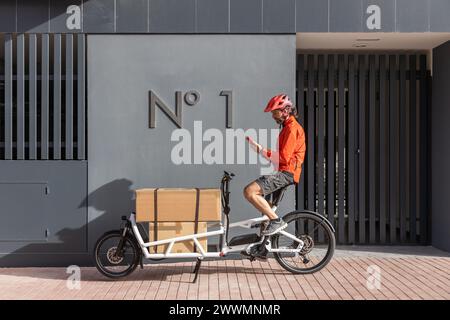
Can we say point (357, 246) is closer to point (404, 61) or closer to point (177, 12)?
point (404, 61)

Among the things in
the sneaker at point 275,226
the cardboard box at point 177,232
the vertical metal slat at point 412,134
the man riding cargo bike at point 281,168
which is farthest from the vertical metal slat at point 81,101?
the vertical metal slat at point 412,134

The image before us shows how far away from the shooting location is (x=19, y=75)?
8703 mm

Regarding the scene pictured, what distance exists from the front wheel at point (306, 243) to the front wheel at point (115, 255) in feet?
5.65

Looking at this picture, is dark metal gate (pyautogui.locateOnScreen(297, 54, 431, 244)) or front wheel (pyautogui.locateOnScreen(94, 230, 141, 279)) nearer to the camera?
front wheel (pyautogui.locateOnScreen(94, 230, 141, 279))

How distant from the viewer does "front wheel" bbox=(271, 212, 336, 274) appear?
7.54 metres

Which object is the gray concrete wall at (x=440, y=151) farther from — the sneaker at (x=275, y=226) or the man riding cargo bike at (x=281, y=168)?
the sneaker at (x=275, y=226)

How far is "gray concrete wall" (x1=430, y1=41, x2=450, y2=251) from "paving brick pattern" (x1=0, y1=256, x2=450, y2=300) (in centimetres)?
89

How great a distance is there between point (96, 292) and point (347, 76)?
18.2ft

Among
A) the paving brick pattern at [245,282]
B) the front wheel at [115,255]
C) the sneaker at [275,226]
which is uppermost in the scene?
the sneaker at [275,226]

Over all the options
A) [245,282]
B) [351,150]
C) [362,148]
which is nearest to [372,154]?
[362,148]

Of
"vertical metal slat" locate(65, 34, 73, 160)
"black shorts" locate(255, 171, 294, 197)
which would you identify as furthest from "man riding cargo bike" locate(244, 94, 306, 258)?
"vertical metal slat" locate(65, 34, 73, 160)

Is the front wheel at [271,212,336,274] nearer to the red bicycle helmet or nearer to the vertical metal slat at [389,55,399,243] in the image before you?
the red bicycle helmet

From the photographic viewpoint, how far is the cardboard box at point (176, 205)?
7359 mm
